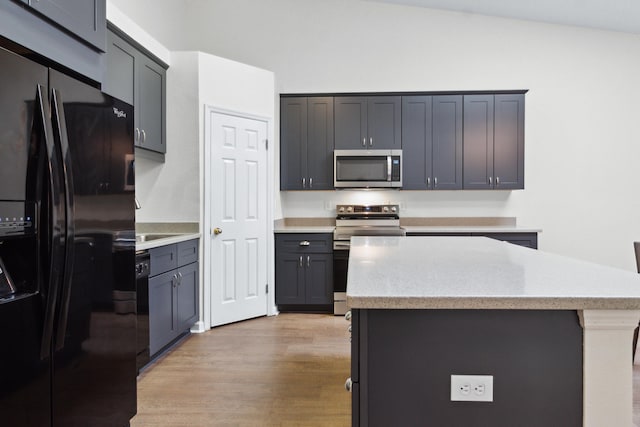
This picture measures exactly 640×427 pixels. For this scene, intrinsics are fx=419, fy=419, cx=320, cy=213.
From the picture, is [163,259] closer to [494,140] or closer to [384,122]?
[384,122]

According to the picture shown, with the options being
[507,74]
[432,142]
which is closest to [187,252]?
[432,142]

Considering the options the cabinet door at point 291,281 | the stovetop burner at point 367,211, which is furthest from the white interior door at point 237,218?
the stovetop burner at point 367,211

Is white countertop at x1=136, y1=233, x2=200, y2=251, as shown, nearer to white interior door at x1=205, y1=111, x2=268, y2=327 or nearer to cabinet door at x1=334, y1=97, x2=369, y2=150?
white interior door at x1=205, y1=111, x2=268, y2=327

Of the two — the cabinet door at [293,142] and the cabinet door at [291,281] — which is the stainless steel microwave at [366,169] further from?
the cabinet door at [291,281]

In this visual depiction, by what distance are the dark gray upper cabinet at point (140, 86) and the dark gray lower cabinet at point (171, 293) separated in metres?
0.89

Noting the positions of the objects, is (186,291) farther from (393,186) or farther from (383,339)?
(383,339)

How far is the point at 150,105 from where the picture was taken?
3436mm

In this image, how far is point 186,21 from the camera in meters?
4.75

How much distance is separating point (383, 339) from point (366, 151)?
3457 millimetres

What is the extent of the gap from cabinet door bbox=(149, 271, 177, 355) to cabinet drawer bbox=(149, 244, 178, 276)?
0.04 meters

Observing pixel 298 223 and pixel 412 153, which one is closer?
pixel 412 153

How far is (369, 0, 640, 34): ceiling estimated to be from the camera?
420cm

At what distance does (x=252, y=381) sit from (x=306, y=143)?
2.66 metres

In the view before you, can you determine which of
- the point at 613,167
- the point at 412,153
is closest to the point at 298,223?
the point at 412,153
